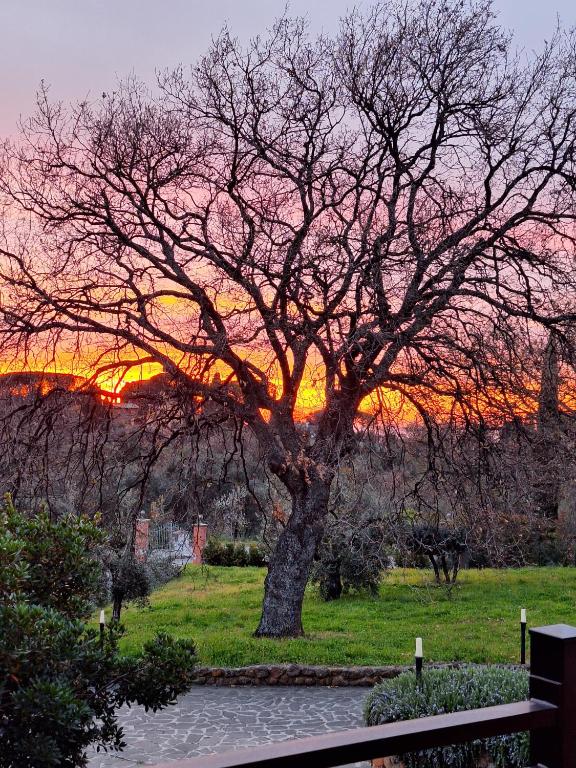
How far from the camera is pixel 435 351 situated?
428 inches

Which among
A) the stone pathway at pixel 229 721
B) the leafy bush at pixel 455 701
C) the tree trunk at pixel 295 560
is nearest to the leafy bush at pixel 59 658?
the leafy bush at pixel 455 701

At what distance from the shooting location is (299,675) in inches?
386

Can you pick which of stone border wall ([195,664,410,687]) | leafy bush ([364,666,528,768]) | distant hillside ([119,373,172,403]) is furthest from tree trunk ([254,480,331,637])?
leafy bush ([364,666,528,768])

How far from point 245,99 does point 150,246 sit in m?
2.71

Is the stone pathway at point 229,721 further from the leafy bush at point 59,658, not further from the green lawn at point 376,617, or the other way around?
the leafy bush at point 59,658

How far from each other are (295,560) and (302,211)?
18.1ft

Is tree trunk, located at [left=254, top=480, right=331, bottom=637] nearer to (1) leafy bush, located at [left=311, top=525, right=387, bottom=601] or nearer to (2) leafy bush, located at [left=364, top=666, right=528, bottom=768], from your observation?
(1) leafy bush, located at [left=311, top=525, right=387, bottom=601]

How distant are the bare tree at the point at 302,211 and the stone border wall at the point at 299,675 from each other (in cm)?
171

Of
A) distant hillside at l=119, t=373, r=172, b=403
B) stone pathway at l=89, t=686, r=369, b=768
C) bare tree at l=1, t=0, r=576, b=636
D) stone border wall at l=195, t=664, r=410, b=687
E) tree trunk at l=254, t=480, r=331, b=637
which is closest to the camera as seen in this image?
stone pathway at l=89, t=686, r=369, b=768

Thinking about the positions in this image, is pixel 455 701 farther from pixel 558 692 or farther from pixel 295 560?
pixel 295 560

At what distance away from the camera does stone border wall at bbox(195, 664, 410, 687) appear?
31.8 feet

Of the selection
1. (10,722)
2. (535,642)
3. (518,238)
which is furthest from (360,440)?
(535,642)

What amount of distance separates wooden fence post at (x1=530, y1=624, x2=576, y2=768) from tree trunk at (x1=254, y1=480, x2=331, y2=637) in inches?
389

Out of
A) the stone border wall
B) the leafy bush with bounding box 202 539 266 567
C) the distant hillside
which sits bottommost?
the stone border wall
